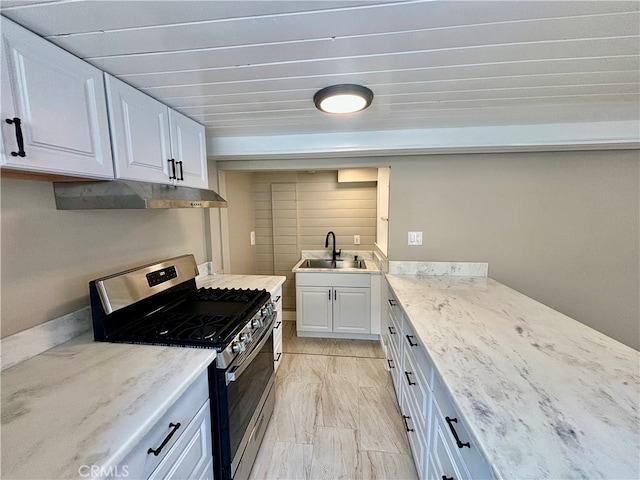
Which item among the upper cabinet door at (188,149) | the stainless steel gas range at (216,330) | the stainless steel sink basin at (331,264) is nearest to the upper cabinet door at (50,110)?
the upper cabinet door at (188,149)

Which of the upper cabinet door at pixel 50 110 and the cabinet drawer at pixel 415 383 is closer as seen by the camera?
the upper cabinet door at pixel 50 110

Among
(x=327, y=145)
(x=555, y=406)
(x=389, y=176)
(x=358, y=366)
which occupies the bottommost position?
(x=358, y=366)

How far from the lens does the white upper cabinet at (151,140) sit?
119 centimetres

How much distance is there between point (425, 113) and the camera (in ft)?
5.45

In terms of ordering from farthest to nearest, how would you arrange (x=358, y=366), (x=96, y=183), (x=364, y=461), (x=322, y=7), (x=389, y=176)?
(x=358, y=366), (x=389, y=176), (x=364, y=461), (x=96, y=183), (x=322, y=7)

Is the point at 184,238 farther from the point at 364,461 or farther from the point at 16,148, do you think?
the point at 364,461

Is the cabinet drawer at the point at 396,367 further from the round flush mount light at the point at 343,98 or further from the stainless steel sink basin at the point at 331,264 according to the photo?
the round flush mount light at the point at 343,98

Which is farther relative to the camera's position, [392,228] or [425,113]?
[392,228]

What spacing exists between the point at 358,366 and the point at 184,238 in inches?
80.0

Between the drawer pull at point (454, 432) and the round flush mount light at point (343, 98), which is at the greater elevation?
the round flush mount light at point (343, 98)

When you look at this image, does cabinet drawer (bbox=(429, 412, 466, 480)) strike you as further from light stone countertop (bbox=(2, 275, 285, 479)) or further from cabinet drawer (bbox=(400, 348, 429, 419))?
light stone countertop (bbox=(2, 275, 285, 479))

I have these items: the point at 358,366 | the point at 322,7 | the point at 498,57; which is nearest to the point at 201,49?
the point at 322,7

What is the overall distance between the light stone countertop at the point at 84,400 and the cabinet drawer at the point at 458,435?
3.23ft

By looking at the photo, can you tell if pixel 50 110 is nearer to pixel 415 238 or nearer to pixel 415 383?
pixel 415 383
